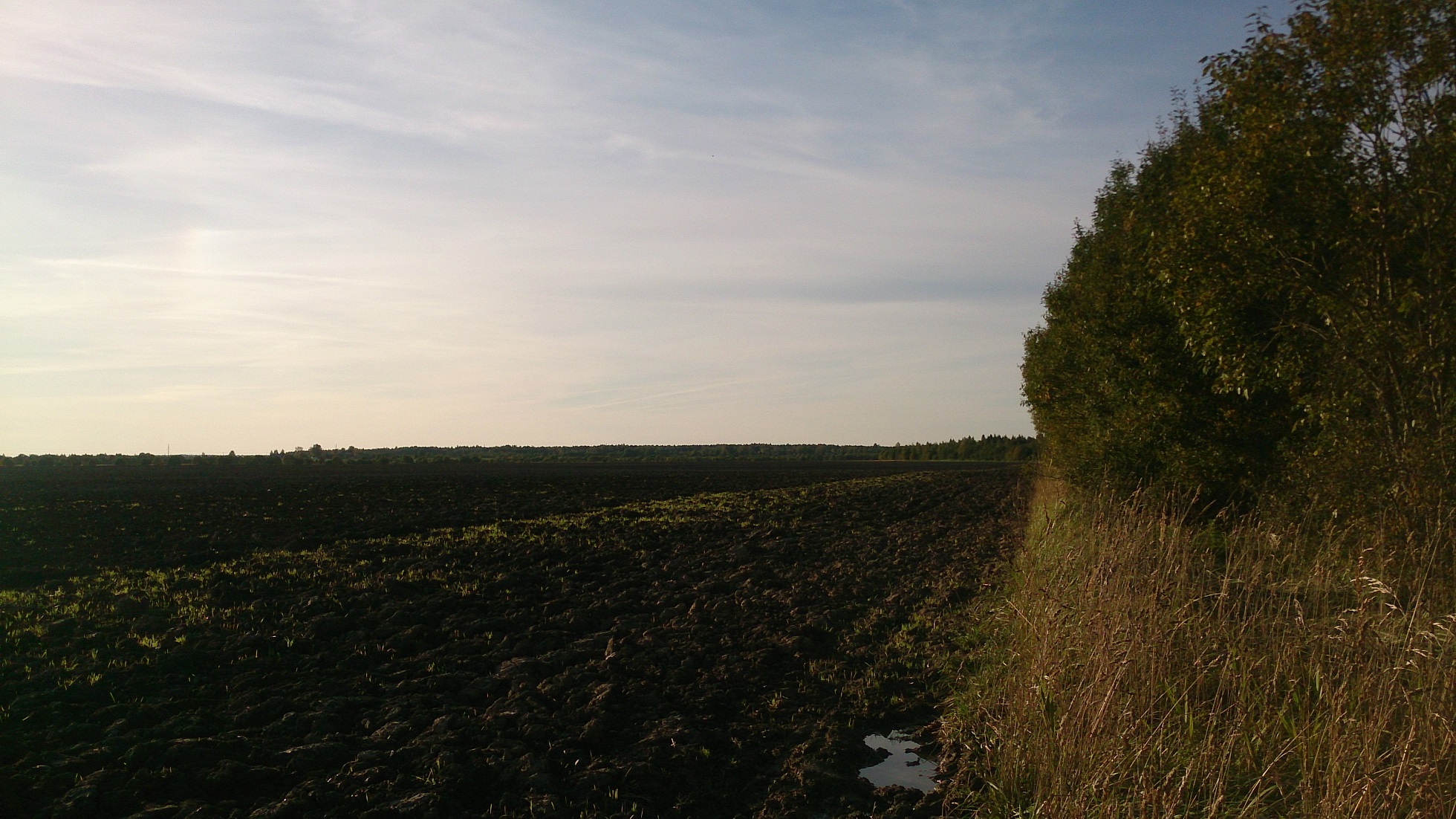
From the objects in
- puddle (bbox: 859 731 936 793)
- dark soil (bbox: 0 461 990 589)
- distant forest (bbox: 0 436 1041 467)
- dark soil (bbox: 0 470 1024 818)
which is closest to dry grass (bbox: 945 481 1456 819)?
puddle (bbox: 859 731 936 793)

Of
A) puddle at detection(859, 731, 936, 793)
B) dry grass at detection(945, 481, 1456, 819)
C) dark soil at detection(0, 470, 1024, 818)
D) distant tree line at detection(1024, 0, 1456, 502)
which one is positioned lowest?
puddle at detection(859, 731, 936, 793)

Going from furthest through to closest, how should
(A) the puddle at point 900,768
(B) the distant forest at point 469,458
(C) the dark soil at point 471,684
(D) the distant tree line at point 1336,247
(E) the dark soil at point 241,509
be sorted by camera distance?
(B) the distant forest at point 469,458 < (E) the dark soil at point 241,509 < (D) the distant tree line at point 1336,247 < (A) the puddle at point 900,768 < (C) the dark soil at point 471,684

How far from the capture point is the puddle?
7.23 metres

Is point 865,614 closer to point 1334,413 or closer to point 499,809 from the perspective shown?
point 1334,413

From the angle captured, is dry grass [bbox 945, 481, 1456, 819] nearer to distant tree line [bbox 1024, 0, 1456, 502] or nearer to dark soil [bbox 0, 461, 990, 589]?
distant tree line [bbox 1024, 0, 1456, 502]

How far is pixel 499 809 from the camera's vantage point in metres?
6.43

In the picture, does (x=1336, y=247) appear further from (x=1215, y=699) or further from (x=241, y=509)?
(x=241, y=509)

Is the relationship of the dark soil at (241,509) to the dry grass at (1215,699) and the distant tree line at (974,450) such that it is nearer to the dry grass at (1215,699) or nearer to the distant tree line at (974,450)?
the dry grass at (1215,699)

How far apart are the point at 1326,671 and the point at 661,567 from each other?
12.5m

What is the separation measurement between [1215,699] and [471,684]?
22.9 ft

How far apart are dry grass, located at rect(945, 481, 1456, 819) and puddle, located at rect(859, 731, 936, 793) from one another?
34 centimetres

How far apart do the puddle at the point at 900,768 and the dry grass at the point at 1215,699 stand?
0.34 metres

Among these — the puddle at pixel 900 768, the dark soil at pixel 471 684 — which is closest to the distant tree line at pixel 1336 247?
the dark soil at pixel 471 684

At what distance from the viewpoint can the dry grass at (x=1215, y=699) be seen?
519 centimetres
